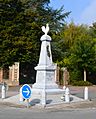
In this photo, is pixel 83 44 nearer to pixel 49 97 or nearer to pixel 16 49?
pixel 16 49

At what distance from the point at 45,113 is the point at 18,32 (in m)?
27.7

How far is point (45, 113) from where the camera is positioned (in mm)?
18234

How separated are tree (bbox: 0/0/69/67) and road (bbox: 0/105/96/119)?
2385 cm

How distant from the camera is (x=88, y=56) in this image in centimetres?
5322

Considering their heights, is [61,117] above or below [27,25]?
below

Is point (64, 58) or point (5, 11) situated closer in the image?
point (5, 11)

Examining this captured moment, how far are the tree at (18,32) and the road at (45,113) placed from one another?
23852mm

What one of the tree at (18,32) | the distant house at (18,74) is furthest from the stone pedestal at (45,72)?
the distant house at (18,74)

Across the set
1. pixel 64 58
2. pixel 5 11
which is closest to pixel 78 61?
pixel 64 58

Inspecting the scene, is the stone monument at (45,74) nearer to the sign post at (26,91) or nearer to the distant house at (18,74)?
the sign post at (26,91)

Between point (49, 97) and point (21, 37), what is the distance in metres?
22.0

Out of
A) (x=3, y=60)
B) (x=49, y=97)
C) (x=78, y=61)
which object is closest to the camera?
(x=49, y=97)

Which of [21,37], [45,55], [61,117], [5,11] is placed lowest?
[61,117]

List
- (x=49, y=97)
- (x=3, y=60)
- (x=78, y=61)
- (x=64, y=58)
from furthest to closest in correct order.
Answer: (x=64, y=58)
(x=78, y=61)
(x=3, y=60)
(x=49, y=97)
